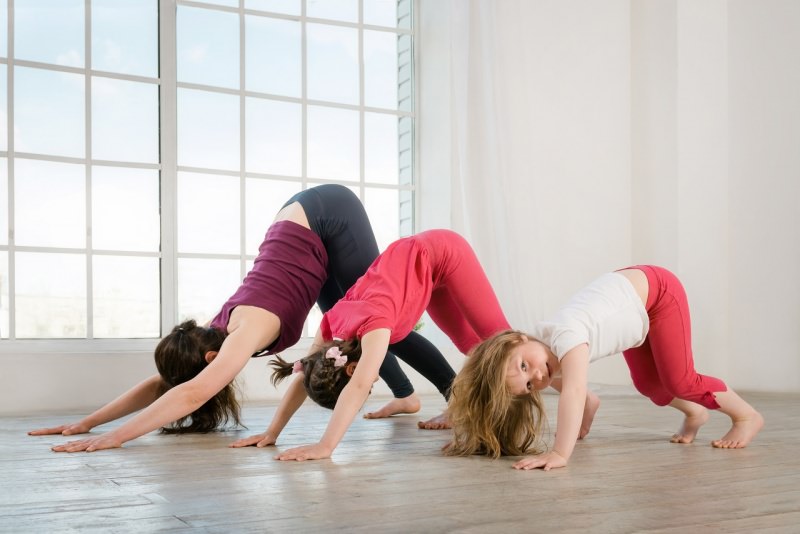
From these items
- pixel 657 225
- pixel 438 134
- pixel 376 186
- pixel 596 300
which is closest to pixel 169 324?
pixel 376 186

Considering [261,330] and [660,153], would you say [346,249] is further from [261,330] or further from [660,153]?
[660,153]

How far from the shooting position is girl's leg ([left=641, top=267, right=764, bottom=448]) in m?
2.30

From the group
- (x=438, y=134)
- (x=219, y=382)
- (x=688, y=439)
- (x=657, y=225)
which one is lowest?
(x=688, y=439)

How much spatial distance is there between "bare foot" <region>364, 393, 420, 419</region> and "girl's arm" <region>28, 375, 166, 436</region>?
35.6 inches

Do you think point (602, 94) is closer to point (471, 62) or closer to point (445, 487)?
point (471, 62)

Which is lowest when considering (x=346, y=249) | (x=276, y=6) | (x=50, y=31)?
(x=346, y=249)

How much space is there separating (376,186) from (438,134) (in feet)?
1.58

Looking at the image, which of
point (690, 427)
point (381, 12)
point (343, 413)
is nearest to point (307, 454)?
point (343, 413)

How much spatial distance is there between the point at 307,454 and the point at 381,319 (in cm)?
43

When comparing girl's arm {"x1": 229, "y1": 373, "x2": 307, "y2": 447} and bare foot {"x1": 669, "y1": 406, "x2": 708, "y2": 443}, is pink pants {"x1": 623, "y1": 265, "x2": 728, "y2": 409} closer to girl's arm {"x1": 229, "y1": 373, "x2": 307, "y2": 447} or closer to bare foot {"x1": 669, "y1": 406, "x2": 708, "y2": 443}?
bare foot {"x1": 669, "y1": 406, "x2": 708, "y2": 443}

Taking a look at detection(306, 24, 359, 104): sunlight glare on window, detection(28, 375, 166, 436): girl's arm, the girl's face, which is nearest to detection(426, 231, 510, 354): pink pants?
the girl's face

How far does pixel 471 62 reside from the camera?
15.4 feet

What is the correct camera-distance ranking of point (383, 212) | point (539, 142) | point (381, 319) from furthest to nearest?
point (539, 142) → point (383, 212) → point (381, 319)

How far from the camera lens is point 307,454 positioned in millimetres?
2066
